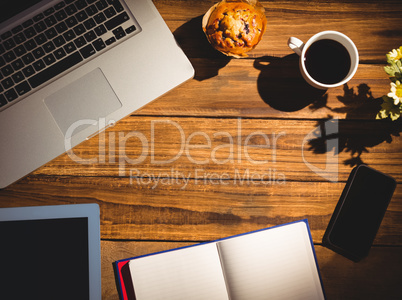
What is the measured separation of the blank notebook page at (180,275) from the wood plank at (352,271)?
1.8 inches

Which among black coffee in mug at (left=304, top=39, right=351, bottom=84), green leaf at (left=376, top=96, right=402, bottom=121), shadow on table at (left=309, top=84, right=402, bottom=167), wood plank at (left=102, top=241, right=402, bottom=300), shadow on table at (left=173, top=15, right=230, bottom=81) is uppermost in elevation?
shadow on table at (left=173, top=15, right=230, bottom=81)

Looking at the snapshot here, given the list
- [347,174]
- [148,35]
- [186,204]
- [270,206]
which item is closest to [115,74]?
[148,35]

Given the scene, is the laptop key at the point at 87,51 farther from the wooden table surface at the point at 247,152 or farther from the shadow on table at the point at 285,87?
the shadow on table at the point at 285,87

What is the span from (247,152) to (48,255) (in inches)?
20.0

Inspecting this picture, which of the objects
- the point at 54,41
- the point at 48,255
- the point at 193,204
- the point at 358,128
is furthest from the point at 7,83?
the point at 358,128

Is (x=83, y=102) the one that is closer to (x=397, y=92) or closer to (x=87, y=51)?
(x=87, y=51)

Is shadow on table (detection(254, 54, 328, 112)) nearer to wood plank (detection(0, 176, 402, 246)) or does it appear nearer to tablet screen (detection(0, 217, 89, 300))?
wood plank (detection(0, 176, 402, 246))

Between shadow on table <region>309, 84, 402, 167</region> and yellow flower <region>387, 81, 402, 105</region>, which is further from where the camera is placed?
shadow on table <region>309, 84, 402, 167</region>

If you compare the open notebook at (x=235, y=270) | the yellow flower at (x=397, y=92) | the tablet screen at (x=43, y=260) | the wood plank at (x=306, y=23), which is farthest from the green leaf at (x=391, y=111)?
the tablet screen at (x=43, y=260)

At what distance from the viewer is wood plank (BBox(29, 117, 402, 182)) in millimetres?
765

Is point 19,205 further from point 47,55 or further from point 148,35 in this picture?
point 148,35

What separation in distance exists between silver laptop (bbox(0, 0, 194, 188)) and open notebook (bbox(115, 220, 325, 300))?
1.09 feet

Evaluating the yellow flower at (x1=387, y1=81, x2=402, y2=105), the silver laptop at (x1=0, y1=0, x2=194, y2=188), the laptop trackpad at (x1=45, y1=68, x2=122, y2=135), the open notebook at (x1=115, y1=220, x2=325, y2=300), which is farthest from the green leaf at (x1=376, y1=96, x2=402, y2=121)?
the laptop trackpad at (x1=45, y1=68, x2=122, y2=135)

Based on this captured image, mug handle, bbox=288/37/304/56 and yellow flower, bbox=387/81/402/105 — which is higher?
mug handle, bbox=288/37/304/56
